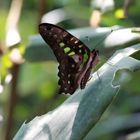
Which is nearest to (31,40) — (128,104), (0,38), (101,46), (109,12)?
(101,46)

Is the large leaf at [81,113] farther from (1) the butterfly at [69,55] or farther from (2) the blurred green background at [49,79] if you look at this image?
(2) the blurred green background at [49,79]

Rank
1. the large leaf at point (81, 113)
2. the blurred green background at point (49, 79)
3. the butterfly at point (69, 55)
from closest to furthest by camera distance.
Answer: the large leaf at point (81, 113) → the butterfly at point (69, 55) → the blurred green background at point (49, 79)

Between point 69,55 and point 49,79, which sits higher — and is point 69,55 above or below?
above

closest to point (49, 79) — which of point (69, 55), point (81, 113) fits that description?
point (69, 55)

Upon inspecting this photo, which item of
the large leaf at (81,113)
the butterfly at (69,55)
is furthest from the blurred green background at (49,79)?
the large leaf at (81,113)

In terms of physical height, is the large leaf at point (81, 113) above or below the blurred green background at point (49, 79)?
above

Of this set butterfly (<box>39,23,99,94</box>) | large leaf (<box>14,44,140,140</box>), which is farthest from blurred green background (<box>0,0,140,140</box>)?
large leaf (<box>14,44,140,140</box>)

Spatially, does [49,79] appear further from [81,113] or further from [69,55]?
[81,113]
